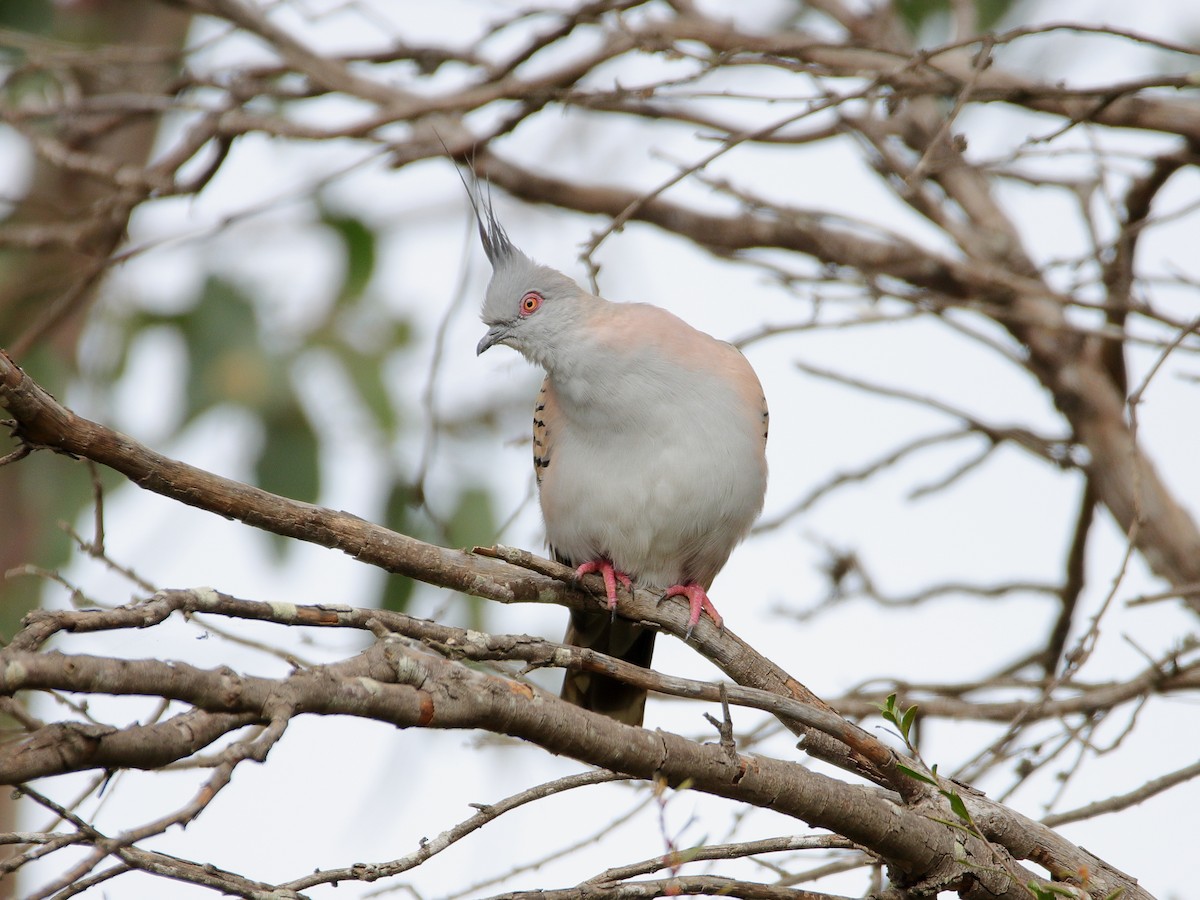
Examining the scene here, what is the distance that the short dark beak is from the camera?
4758 millimetres

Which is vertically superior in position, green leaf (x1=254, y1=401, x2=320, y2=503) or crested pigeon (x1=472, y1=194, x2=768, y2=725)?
green leaf (x1=254, y1=401, x2=320, y2=503)

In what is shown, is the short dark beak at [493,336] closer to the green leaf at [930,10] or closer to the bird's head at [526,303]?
the bird's head at [526,303]

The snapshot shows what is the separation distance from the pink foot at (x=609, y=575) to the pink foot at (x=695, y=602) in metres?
0.15

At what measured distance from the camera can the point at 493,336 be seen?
4789 mm

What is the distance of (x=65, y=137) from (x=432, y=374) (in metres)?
2.84

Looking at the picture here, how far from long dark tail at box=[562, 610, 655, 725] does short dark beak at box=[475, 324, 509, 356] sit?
107cm

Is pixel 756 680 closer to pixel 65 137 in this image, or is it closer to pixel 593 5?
pixel 593 5

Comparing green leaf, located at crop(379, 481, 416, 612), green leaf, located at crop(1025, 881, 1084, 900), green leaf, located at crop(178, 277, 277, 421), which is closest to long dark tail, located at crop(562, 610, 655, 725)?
green leaf, located at crop(379, 481, 416, 612)

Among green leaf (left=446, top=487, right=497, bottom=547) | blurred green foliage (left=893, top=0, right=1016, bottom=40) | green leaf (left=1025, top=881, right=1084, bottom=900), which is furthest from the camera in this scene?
blurred green foliage (left=893, top=0, right=1016, bottom=40)

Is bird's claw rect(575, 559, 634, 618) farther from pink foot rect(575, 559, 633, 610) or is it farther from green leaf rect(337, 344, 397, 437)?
green leaf rect(337, 344, 397, 437)

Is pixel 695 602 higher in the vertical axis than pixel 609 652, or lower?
lower

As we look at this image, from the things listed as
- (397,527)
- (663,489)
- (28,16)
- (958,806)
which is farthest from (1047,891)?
(28,16)

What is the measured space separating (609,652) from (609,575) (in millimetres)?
815

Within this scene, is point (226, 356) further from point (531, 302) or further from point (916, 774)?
point (916, 774)
